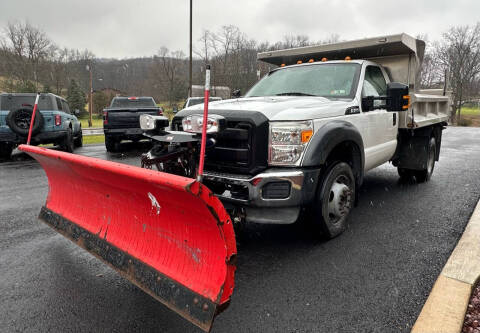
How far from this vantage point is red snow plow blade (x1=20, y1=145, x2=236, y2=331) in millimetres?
1993

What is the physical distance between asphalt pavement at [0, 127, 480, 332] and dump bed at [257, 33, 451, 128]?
165 centimetres

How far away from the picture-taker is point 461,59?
45.6 metres

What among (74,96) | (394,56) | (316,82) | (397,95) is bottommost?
(397,95)

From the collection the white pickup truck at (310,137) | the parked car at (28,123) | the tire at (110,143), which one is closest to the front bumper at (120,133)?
the tire at (110,143)

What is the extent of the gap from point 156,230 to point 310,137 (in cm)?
155

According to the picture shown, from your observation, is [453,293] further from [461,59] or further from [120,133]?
[461,59]

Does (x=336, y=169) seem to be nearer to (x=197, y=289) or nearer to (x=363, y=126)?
(x=363, y=126)

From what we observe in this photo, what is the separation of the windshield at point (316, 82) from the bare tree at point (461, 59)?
4912 centimetres

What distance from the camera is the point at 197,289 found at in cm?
207

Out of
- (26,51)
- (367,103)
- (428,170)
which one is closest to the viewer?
(367,103)

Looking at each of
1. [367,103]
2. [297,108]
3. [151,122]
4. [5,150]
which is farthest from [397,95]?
[5,150]

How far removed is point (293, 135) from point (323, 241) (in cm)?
125

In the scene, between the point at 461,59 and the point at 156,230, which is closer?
the point at 156,230

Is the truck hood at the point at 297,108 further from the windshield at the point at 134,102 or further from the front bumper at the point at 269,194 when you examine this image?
the windshield at the point at 134,102
